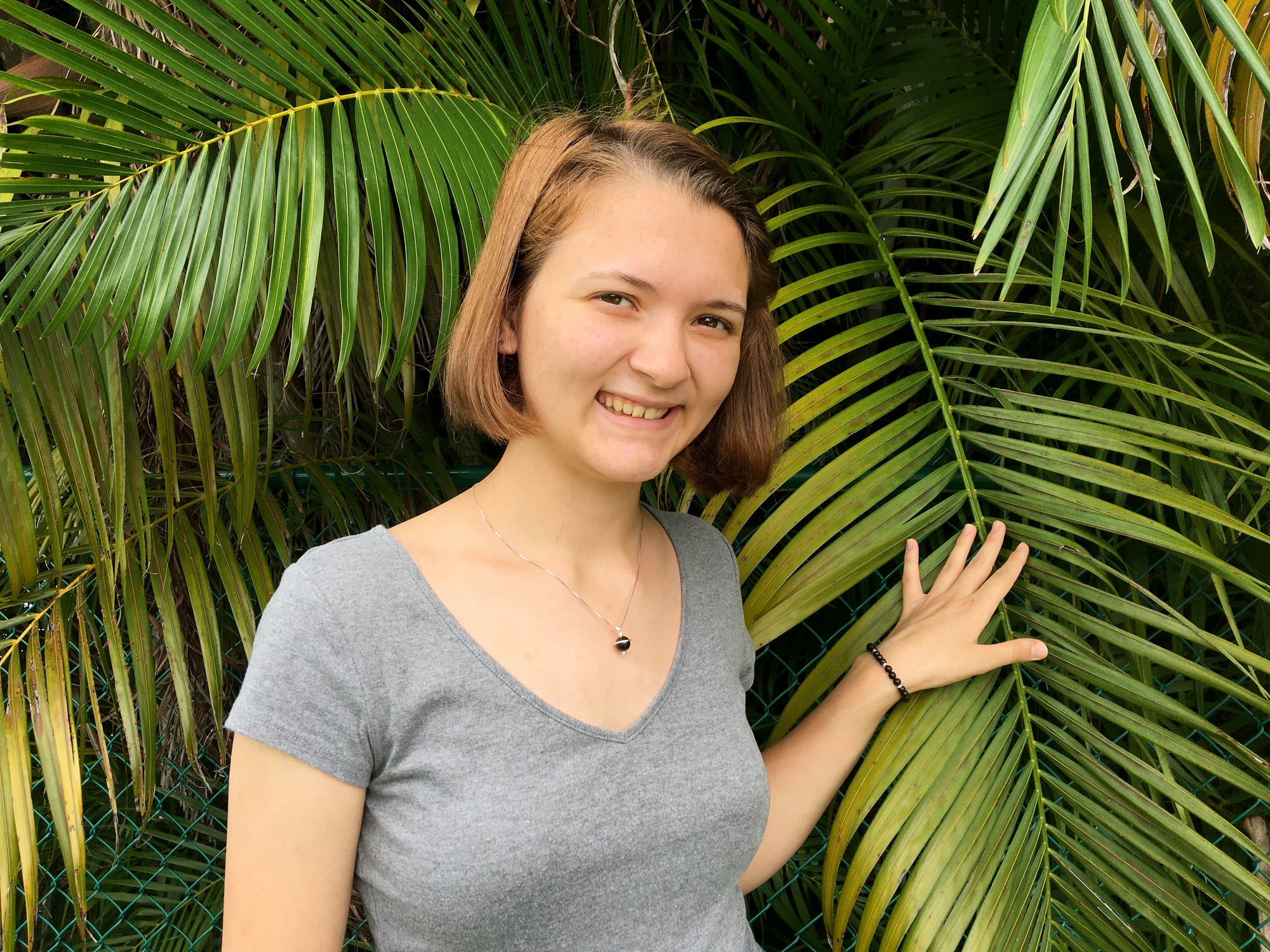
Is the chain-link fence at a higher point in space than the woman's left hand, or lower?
lower

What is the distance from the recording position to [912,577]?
3.83 ft

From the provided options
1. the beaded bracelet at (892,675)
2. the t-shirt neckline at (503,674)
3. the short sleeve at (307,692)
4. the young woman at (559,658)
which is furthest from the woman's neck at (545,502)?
the beaded bracelet at (892,675)

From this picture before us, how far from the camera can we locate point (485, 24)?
5.86ft

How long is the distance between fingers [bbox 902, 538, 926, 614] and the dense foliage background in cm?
3

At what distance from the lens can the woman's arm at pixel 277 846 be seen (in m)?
0.84

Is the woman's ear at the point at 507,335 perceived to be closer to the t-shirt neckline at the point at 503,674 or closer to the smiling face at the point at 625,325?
the smiling face at the point at 625,325

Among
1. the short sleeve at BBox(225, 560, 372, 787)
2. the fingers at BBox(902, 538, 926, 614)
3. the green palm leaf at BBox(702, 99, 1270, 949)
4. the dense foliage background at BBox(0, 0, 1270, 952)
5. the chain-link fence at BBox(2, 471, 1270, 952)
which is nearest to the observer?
the short sleeve at BBox(225, 560, 372, 787)

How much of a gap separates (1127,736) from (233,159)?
1.44 metres

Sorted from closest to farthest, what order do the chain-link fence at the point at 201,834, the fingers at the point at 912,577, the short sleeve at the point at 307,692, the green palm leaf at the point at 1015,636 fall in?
the short sleeve at the point at 307,692, the green palm leaf at the point at 1015,636, the fingers at the point at 912,577, the chain-link fence at the point at 201,834

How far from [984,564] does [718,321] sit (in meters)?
0.43

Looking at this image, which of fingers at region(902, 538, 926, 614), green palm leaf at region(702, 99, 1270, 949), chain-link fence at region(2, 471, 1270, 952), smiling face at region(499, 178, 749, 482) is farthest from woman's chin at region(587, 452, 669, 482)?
chain-link fence at region(2, 471, 1270, 952)

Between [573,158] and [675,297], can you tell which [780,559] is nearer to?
[675,297]

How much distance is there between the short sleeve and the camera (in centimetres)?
83

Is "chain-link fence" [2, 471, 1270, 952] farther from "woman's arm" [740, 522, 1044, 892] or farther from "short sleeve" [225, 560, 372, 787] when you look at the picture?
"short sleeve" [225, 560, 372, 787]
